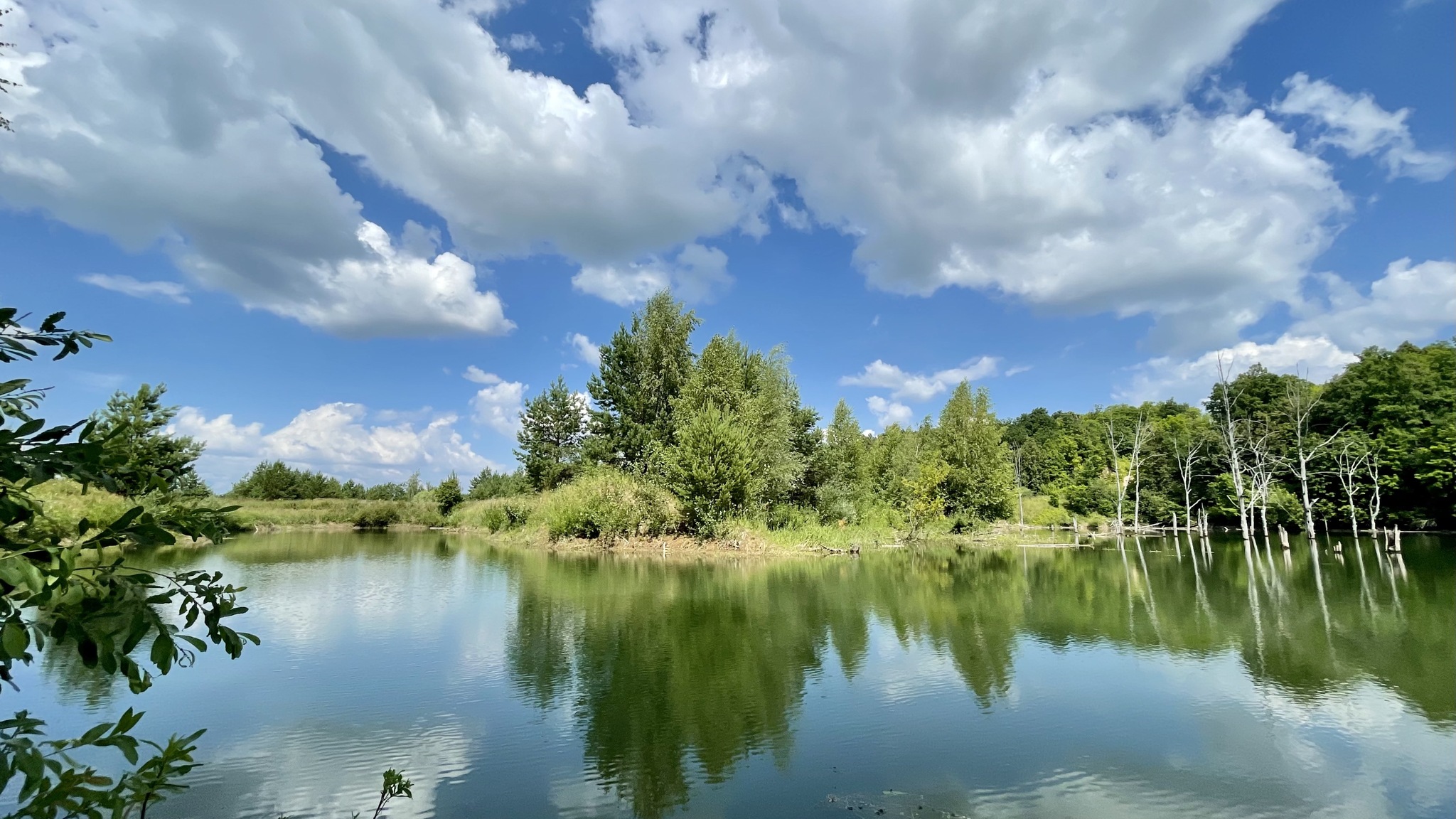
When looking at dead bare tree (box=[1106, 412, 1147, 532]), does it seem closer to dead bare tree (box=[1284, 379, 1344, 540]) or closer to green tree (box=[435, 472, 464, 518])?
dead bare tree (box=[1284, 379, 1344, 540])

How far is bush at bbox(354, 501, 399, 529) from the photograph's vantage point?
178ft

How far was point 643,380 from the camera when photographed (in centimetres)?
3659

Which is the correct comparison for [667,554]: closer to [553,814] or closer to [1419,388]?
[553,814]

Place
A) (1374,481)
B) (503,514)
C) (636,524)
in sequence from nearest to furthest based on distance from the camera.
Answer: (636,524) < (1374,481) < (503,514)

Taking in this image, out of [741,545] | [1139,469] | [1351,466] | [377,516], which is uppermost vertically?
[1139,469]

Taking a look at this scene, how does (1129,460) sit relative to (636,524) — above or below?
above

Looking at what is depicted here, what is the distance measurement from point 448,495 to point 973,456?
147ft

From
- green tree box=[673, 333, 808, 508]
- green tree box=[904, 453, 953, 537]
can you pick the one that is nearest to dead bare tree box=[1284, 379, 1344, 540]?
green tree box=[904, 453, 953, 537]

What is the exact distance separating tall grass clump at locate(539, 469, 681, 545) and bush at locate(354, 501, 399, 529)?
28431mm

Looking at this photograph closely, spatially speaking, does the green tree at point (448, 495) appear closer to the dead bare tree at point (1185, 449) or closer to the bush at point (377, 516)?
the bush at point (377, 516)

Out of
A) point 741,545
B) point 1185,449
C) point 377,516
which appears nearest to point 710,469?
point 741,545

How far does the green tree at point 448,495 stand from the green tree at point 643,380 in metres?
28.3

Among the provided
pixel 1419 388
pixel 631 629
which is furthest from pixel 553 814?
pixel 1419 388

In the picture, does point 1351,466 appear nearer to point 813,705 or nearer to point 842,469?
point 842,469
